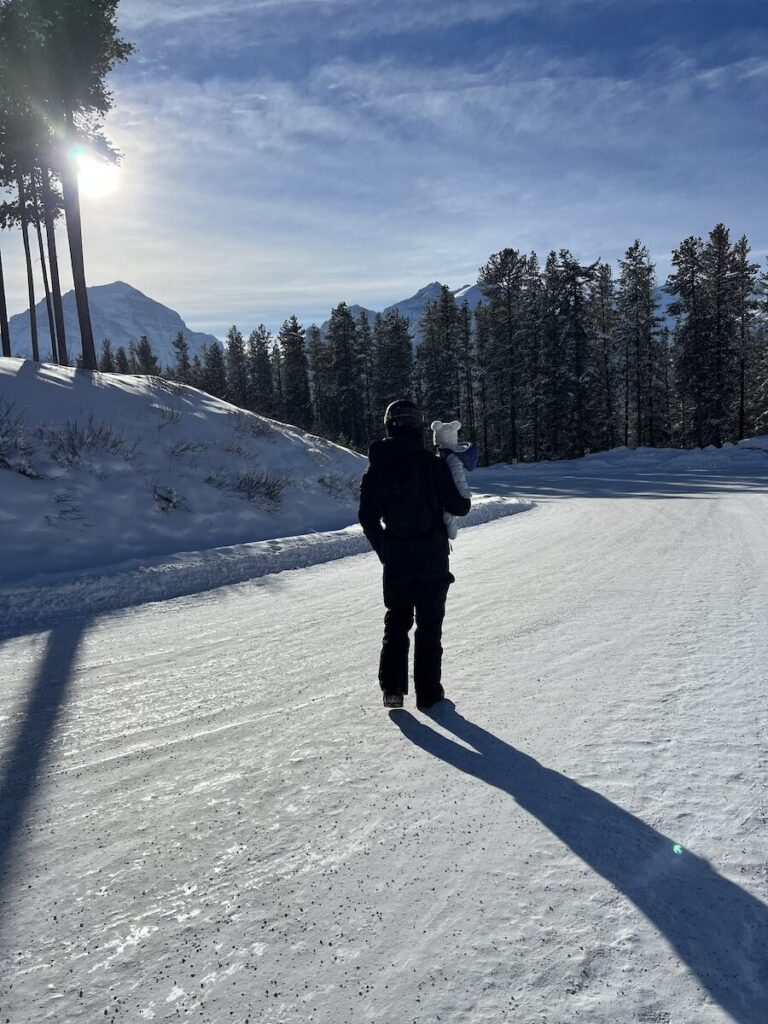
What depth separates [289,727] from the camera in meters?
3.56

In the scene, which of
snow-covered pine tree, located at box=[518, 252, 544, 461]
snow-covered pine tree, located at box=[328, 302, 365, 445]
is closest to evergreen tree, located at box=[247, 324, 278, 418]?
snow-covered pine tree, located at box=[328, 302, 365, 445]

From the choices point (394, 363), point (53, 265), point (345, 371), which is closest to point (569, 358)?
point (394, 363)

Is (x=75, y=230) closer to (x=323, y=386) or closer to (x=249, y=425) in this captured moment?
(x=249, y=425)

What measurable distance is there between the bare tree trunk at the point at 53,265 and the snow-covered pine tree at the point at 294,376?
30.2 m

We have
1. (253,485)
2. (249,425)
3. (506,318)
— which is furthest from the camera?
(506,318)

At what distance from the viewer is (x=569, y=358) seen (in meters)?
40.4

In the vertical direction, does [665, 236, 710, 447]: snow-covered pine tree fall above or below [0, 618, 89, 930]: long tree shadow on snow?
above

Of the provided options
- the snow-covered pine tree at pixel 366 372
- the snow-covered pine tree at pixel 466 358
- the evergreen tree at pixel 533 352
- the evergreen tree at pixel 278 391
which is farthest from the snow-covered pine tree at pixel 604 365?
the evergreen tree at pixel 278 391

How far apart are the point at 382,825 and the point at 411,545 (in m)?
1.75

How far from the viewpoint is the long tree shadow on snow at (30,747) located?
256cm

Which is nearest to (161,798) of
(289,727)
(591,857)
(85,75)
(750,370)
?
(289,727)

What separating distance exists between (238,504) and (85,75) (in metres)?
15.7

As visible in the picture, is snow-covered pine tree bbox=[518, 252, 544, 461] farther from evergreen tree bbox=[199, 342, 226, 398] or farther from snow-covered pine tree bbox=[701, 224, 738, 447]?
evergreen tree bbox=[199, 342, 226, 398]

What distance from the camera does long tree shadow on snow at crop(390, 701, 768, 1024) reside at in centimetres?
187
